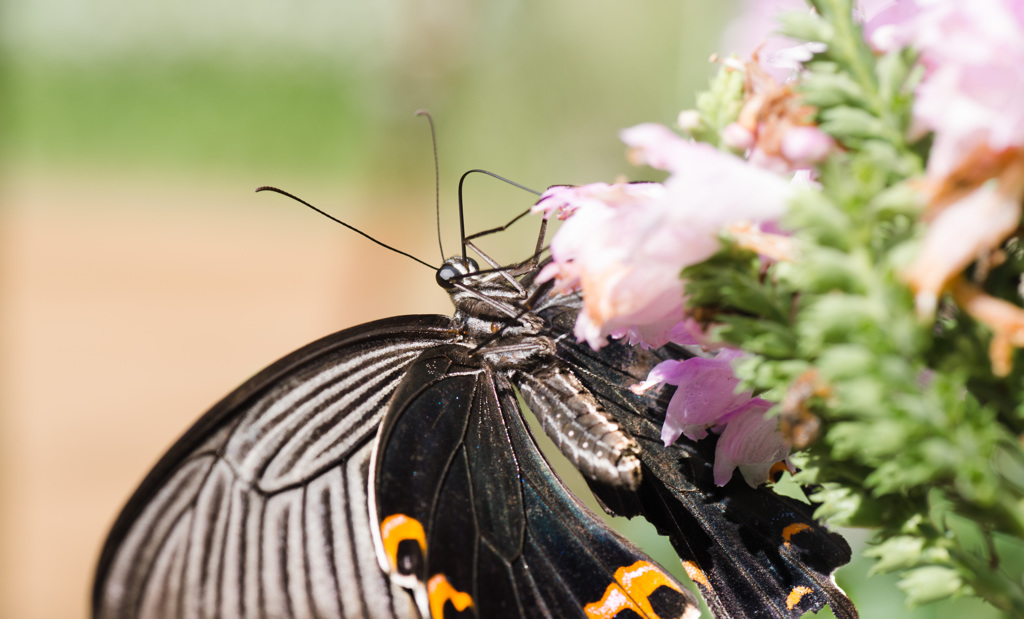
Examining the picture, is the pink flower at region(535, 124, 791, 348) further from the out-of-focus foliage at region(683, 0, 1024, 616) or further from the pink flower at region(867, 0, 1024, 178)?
the pink flower at region(867, 0, 1024, 178)

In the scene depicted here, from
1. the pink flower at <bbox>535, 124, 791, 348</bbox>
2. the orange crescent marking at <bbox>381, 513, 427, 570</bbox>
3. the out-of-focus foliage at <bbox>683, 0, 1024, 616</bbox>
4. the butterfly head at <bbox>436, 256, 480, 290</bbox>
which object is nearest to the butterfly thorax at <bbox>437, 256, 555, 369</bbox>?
the butterfly head at <bbox>436, 256, 480, 290</bbox>

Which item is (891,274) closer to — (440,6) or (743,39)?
(743,39)

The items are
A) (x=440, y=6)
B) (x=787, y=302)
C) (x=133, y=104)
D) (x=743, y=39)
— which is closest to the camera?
(x=787, y=302)

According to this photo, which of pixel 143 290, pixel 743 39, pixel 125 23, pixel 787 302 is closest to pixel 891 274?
pixel 787 302

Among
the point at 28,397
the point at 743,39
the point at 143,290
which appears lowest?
the point at 743,39

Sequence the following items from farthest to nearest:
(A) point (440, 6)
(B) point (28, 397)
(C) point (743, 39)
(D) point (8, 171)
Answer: (D) point (8, 171)
(A) point (440, 6)
(B) point (28, 397)
(C) point (743, 39)
